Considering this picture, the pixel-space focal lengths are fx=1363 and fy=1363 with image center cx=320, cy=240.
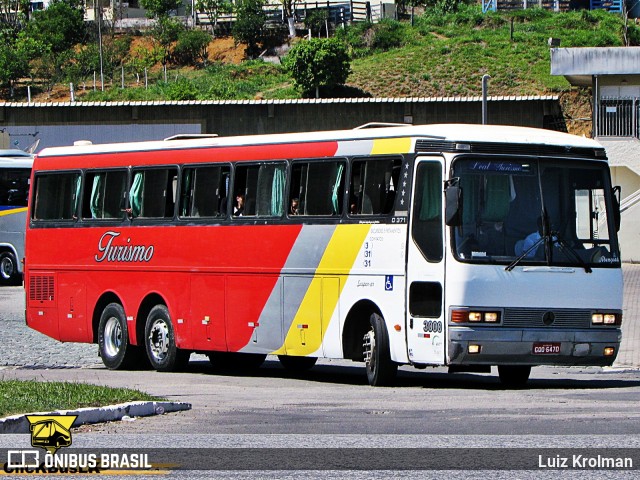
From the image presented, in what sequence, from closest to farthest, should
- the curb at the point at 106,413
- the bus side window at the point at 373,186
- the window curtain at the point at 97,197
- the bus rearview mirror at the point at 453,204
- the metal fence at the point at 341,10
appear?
1. the curb at the point at 106,413
2. the bus rearview mirror at the point at 453,204
3. the bus side window at the point at 373,186
4. the window curtain at the point at 97,197
5. the metal fence at the point at 341,10

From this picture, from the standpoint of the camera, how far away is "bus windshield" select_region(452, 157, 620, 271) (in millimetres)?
16109

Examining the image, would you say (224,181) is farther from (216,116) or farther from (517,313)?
(216,116)

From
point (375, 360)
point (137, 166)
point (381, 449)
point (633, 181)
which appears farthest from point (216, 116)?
point (381, 449)

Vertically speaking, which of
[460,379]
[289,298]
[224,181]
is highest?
[224,181]

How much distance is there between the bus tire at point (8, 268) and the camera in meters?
44.7

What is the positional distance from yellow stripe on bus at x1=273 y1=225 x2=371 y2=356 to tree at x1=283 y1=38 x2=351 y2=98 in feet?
271

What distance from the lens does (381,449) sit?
10.7m

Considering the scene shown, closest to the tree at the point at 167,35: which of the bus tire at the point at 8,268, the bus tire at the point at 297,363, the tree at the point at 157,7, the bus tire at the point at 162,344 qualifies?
the tree at the point at 157,7

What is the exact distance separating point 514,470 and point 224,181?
10952mm

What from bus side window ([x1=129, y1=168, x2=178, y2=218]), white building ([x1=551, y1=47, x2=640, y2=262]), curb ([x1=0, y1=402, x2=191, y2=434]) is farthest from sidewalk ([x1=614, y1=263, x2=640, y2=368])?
white building ([x1=551, y1=47, x2=640, y2=262])

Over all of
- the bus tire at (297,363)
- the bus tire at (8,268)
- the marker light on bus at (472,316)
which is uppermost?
the marker light on bus at (472,316)

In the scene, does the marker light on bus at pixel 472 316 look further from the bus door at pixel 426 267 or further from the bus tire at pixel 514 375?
the bus tire at pixel 514 375

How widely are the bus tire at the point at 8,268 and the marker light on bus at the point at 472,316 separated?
3094cm

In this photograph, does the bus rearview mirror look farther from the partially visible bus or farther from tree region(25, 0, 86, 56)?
tree region(25, 0, 86, 56)
